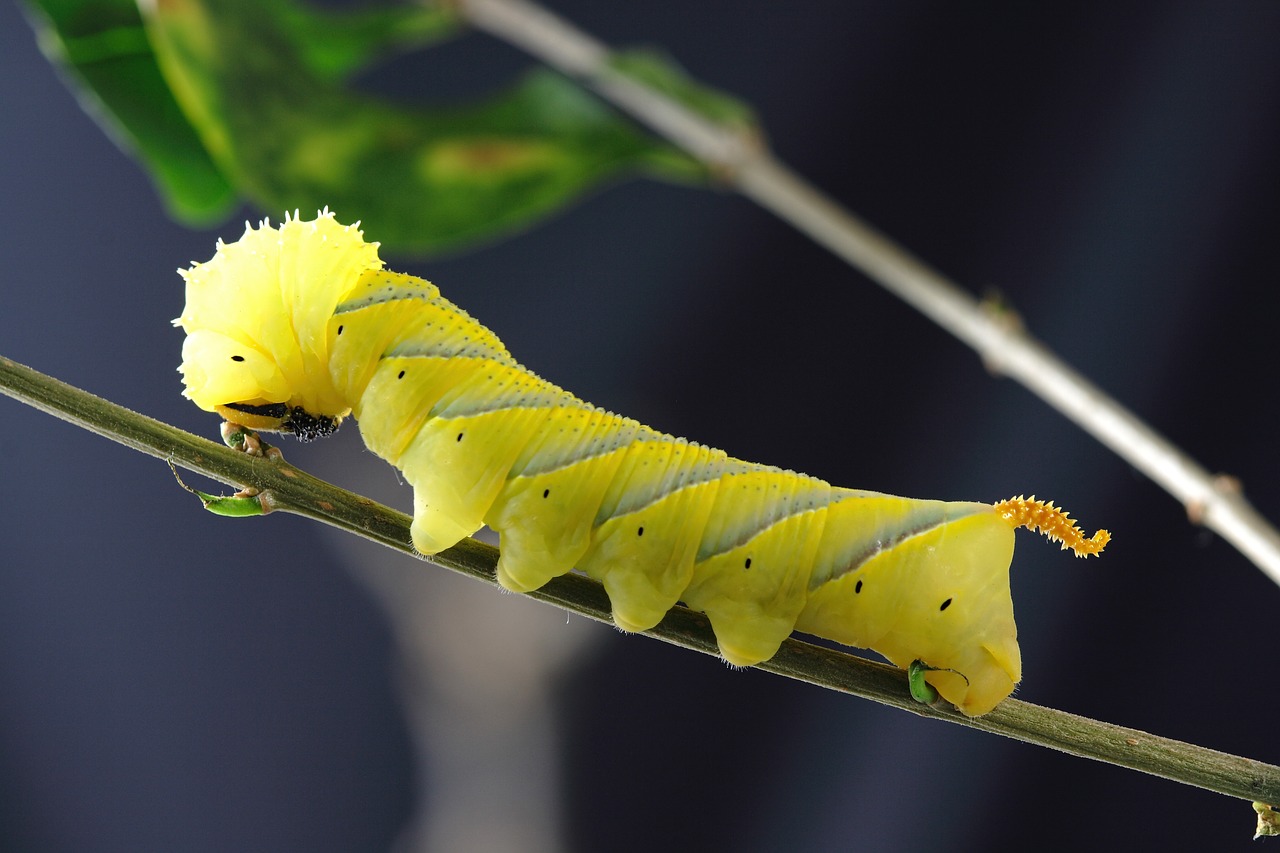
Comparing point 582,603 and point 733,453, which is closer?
point 582,603

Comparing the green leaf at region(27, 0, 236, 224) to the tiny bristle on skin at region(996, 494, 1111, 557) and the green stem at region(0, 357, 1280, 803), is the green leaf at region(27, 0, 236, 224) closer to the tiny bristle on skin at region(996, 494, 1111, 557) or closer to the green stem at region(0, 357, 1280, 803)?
the green stem at region(0, 357, 1280, 803)

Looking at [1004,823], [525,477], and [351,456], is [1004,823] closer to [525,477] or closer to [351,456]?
[351,456]

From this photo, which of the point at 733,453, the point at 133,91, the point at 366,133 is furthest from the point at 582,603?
the point at 733,453

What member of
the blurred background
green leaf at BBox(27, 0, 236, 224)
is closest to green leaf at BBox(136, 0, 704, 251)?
green leaf at BBox(27, 0, 236, 224)

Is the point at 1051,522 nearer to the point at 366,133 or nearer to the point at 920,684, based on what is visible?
the point at 920,684

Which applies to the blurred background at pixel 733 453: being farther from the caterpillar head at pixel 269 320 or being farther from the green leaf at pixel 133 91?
the caterpillar head at pixel 269 320

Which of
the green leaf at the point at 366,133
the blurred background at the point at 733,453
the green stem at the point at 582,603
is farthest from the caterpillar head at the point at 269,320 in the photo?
the blurred background at the point at 733,453
